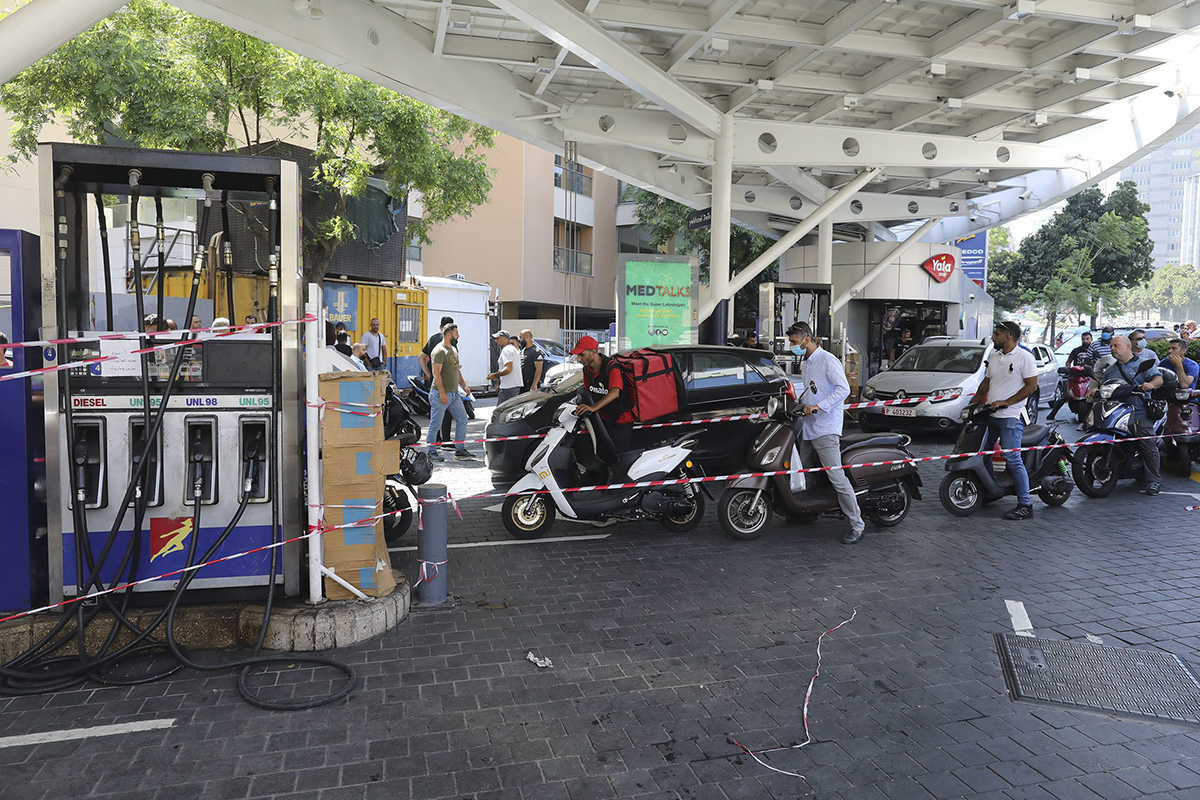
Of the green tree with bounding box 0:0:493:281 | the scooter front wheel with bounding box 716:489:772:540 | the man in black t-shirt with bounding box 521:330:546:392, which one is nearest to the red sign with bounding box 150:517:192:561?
the scooter front wheel with bounding box 716:489:772:540

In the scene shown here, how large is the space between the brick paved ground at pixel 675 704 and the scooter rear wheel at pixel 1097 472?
288 cm

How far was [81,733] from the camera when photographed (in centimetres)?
378

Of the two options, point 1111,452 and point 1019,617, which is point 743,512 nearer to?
point 1019,617

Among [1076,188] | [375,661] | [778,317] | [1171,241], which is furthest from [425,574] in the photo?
[1171,241]

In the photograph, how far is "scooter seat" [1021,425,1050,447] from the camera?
27.8 ft

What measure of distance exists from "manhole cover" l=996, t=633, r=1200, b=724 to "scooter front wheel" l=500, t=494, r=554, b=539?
3722 mm

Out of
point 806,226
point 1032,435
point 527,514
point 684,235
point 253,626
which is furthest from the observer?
point 684,235

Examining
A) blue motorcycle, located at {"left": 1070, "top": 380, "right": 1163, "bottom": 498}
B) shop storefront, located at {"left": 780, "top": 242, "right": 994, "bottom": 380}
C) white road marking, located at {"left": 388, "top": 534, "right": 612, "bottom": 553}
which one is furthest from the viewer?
shop storefront, located at {"left": 780, "top": 242, "right": 994, "bottom": 380}

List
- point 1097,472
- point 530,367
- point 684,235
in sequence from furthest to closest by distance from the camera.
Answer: point 684,235 < point 530,367 < point 1097,472

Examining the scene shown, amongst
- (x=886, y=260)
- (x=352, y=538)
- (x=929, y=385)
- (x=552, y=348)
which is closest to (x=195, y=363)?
(x=352, y=538)

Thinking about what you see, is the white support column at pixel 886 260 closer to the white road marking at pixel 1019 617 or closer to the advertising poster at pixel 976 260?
the advertising poster at pixel 976 260

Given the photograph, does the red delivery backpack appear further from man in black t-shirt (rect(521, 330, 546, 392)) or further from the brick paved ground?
man in black t-shirt (rect(521, 330, 546, 392))

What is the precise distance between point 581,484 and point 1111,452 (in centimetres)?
630

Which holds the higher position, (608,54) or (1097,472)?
(608,54)
